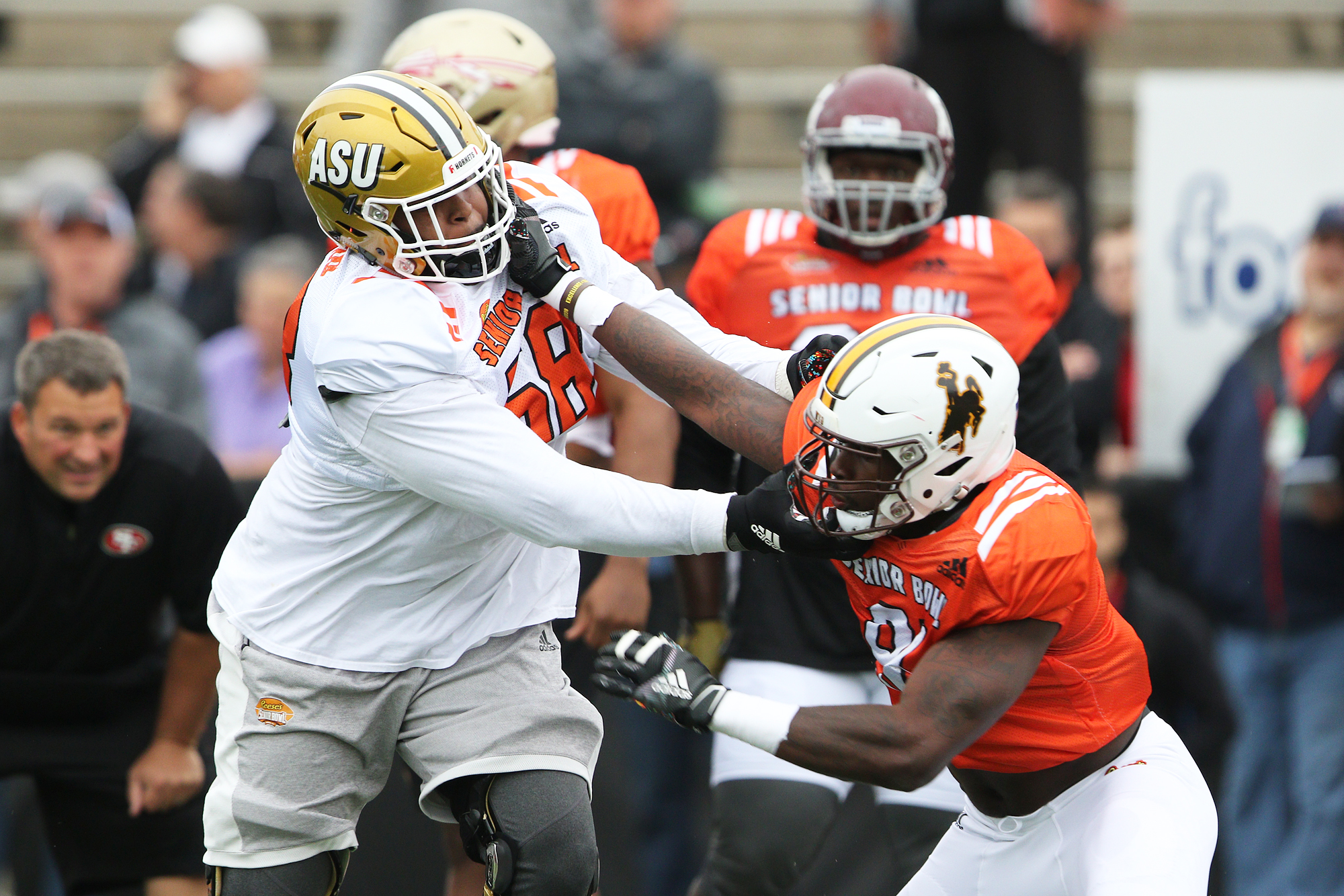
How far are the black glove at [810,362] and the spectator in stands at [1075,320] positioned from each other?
119 inches

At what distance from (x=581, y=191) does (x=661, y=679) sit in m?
1.50

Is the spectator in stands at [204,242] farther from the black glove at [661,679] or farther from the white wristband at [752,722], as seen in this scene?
the white wristband at [752,722]

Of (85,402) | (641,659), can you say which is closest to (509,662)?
(641,659)

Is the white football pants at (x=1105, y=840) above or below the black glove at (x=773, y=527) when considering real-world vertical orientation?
below

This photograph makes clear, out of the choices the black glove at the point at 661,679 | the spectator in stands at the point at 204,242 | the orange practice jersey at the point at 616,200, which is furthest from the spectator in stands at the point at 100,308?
the black glove at the point at 661,679

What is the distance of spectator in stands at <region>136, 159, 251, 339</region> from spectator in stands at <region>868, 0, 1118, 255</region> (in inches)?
122

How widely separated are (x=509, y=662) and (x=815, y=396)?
89 centimetres

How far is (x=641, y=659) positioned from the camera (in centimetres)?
329

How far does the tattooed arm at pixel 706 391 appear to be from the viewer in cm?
359

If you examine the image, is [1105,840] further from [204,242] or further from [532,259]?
[204,242]

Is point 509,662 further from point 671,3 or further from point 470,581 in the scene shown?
point 671,3

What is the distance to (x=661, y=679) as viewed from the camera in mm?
3258

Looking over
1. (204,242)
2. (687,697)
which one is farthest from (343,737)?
(204,242)

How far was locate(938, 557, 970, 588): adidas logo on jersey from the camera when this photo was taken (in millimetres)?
3352
